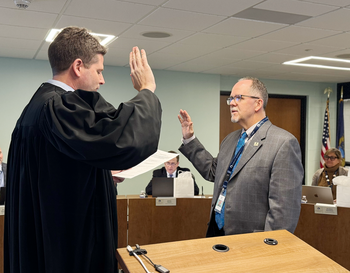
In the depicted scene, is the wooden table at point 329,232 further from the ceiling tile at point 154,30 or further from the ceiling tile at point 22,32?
the ceiling tile at point 22,32

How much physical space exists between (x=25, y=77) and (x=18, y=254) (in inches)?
217

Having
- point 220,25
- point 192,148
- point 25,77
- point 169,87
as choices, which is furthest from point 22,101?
point 192,148

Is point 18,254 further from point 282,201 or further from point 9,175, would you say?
point 282,201

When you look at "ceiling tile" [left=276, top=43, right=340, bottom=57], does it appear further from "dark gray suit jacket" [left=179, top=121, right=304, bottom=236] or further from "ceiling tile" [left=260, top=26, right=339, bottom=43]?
"dark gray suit jacket" [left=179, top=121, right=304, bottom=236]

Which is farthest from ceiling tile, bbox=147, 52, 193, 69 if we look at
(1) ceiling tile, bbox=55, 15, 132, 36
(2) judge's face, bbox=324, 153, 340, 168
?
(2) judge's face, bbox=324, 153, 340, 168

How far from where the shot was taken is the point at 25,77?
20.4 ft

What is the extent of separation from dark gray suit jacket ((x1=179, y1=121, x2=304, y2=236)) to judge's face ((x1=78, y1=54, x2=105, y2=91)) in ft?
3.61

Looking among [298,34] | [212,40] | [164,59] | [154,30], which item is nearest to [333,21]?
[298,34]

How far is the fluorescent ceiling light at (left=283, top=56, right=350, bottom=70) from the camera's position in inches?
234

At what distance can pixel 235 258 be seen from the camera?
118 centimetres

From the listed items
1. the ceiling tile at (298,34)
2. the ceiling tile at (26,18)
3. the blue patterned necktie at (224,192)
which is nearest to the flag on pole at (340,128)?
the ceiling tile at (298,34)

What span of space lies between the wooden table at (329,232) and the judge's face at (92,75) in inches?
94.9

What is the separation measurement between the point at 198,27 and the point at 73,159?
333cm

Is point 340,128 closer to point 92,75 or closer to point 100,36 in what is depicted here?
point 100,36
